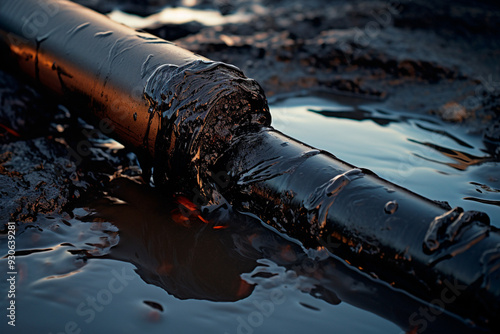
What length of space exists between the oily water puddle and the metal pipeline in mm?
111

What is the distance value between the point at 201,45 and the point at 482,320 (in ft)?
12.0

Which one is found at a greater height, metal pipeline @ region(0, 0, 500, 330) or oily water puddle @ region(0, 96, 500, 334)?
metal pipeline @ region(0, 0, 500, 330)

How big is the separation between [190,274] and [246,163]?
1.98ft

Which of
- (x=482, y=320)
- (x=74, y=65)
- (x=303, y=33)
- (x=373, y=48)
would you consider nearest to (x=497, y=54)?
(x=373, y=48)

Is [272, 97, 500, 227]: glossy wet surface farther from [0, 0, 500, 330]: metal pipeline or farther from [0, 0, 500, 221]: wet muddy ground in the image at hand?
[0, 0, 500, 330]: metal pipeline

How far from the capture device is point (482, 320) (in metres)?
1.65

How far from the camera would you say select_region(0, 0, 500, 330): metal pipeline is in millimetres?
1709

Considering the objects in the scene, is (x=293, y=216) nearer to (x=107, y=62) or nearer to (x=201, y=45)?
(x=107, y=62)

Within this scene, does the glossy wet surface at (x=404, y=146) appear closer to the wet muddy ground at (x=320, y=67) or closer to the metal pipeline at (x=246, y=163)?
the wet muddy ground at (x=320, y=67)

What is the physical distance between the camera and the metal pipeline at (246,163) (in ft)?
5.61

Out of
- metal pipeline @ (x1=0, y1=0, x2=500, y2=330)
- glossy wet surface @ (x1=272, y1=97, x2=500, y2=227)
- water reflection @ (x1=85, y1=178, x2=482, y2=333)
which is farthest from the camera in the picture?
glossy wet surface @ (x1=272, y1=97, x2=500, y2=227)

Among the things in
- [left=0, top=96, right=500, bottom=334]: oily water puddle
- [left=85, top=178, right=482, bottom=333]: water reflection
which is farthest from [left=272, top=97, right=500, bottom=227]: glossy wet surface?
[left=85, top=178, right=482, bottom=333]: water reflection

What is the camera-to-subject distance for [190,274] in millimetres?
1967

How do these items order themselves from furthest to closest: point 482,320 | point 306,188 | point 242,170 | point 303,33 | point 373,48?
point 303,33 < point 373,48 < point 242,170 < point 306,188 < point 482,320
